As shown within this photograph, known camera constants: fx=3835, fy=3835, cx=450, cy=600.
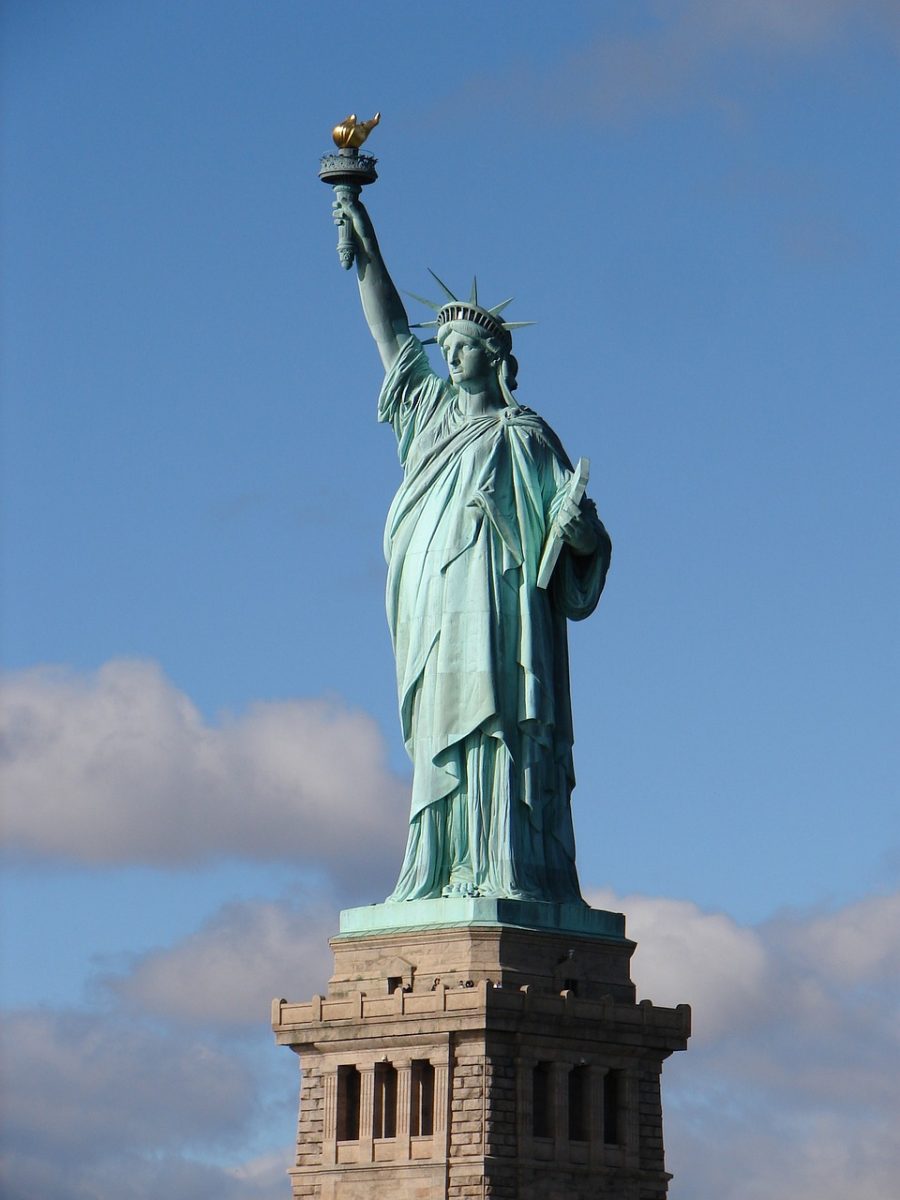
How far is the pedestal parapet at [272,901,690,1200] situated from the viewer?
54844 mm

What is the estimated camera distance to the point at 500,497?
57750 millimetres

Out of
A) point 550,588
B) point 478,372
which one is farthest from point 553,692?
point 478,372

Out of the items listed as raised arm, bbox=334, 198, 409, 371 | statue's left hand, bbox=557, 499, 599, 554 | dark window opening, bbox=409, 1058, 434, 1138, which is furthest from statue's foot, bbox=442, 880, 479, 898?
raised arm, bbox=334, 198, 409, 371

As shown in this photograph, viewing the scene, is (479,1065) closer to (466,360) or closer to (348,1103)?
(348,1103)

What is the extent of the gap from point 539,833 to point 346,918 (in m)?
3.17

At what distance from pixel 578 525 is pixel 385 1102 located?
8997 mm

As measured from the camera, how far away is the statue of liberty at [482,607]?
2233 inches

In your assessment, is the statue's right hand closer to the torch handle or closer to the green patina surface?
the torch handle

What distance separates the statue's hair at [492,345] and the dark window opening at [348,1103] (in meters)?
10.8

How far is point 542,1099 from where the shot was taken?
5578 cm

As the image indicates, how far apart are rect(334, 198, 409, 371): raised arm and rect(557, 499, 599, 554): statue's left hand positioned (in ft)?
13.9

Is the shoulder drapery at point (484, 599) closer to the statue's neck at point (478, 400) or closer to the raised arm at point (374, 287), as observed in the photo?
the statue's neck at point (478, 400)

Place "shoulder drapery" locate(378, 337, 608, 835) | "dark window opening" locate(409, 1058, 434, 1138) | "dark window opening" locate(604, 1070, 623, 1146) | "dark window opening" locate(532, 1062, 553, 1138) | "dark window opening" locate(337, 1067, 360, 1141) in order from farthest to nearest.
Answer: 1. "shoulder drapery" locate(378, 337, 608, 835)
2. "dark window opening" locate(604, 1070, 623, 1146)
3. "dark window opening" locate(337, 1067, 360, 1141)
4. "dark window opening" locate(532, 1062, 553, 1138)
5. "dark window opening" locate(409, 1058, 434, 1138)

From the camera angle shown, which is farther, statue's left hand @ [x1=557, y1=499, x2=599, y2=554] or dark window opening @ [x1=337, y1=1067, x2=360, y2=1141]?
statue's left hand @ [x1=557, y1=499, x2=599, y2=554]
